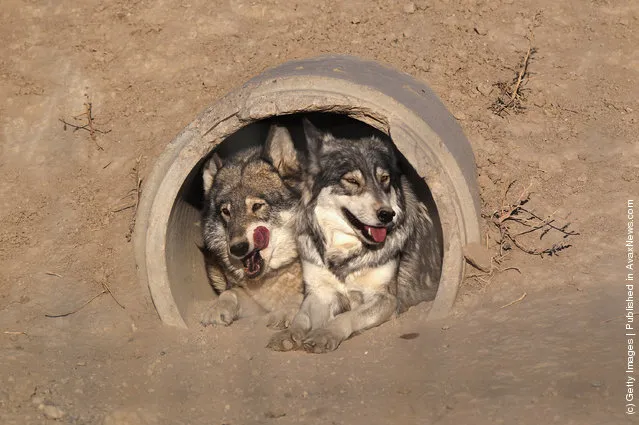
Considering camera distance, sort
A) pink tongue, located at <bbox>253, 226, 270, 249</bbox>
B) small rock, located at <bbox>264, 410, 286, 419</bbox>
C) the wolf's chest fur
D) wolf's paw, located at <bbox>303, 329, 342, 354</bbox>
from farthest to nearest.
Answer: the wolf's chest fur, pink tongue, located at <bbox>253, 226, 270, 249</bbox>, wolf's paw, located at <bbox>303, 329, 342, 354</bbox>, small rock, located at <bbox>264, 410, 286, 419</bbox>

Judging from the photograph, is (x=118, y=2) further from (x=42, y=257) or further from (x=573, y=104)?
(x=573, y=104)

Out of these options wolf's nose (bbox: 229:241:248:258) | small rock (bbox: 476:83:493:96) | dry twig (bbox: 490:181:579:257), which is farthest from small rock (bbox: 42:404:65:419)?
small rock (bbox: 476:83:493:96)

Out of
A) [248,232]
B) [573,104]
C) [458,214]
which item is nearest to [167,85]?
[248,232]

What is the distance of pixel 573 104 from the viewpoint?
22.0 ft

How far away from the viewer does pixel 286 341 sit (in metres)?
5.55

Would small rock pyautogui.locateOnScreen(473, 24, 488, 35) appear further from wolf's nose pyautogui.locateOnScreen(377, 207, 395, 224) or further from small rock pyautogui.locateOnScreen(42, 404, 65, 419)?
small rock pyautogui.locateOnScreen(42, 404, 65, 419)

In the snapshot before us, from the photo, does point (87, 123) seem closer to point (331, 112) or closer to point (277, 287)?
point (277, 287)

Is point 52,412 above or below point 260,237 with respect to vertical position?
below

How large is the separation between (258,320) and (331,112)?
182cm

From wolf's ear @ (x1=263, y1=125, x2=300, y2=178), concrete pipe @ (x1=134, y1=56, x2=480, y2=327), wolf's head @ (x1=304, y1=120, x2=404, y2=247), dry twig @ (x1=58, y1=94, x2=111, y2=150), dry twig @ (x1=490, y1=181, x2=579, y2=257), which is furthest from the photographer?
dry twig @ (x1=58, y1=94, x2=111, y2=150)

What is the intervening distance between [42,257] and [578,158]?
4753mm

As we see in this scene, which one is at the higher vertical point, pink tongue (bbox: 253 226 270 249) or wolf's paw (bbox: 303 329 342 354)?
pink tongue (bbox: 253 226 270 249)

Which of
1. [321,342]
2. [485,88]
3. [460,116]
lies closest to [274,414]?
[321,342]

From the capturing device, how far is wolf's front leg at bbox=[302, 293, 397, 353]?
5488mm
